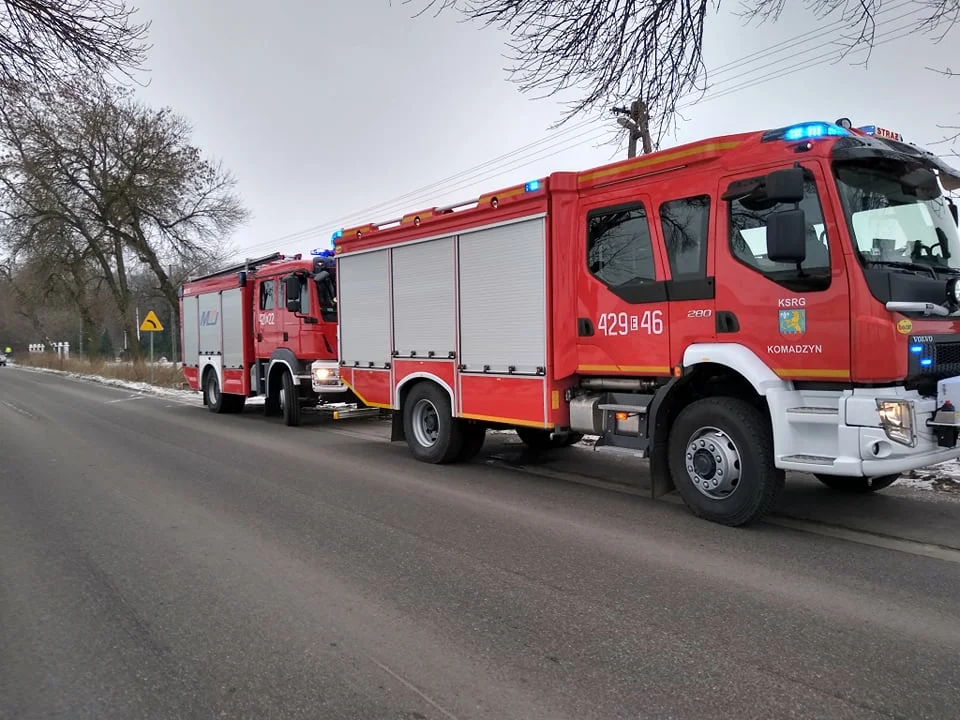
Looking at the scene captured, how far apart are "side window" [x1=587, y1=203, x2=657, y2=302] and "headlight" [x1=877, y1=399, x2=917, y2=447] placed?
212cm

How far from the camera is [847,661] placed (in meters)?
3.29

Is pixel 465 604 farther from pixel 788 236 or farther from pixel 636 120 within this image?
pixel 636 120

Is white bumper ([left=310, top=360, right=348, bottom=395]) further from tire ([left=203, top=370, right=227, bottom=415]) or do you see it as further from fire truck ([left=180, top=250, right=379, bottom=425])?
tire ([left=203, top=370, right=227, bottom=415])

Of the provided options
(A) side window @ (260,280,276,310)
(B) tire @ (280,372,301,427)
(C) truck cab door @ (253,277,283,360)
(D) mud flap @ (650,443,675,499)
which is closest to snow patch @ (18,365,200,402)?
(C) truck cab door @ (253,277,283,360)

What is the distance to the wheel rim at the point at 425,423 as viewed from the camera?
8.88 meters

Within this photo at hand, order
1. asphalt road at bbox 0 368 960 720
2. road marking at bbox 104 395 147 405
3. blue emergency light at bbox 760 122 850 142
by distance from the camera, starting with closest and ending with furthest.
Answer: asphalt road at bbox 0 368 960 720
blue emergency light at bbox 760 122 850 142
road marking at bbox 104 395 147 405

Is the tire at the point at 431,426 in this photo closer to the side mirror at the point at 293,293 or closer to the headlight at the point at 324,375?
the headlight at the point at 324,375

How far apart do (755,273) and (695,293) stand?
21.8 inches

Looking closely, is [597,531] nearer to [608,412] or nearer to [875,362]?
[608,412]

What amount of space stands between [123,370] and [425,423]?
26.9m

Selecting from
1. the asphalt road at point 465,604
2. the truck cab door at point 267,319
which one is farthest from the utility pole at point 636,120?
the truck cab door at point 267,319

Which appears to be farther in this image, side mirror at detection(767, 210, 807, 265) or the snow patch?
the snow patch

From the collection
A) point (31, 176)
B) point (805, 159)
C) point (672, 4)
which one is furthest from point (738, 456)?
point (31, 176)

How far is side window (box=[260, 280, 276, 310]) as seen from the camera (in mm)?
13577
